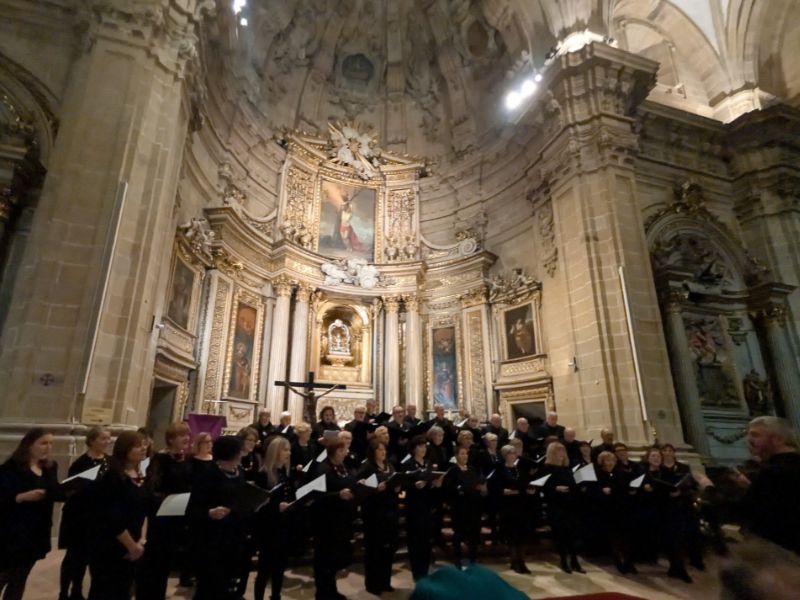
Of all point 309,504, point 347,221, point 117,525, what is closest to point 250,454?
point 309,504

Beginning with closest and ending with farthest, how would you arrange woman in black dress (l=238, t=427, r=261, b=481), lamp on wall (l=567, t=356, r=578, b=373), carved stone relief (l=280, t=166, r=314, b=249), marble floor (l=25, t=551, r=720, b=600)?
marble floor (l=25, t=551, r=720, b=600) < woman in black dress (l=238, t=427, r=261, b=481) < lamp on wall (l=567, t=356, r=578, b=373) < carved stone relief (l=280, t=166, r=314, b=249)

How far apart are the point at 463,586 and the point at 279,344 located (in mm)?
12193

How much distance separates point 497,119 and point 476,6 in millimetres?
3887

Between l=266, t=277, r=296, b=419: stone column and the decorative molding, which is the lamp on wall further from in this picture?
l=266, t=277, r=296, b=419: stone column

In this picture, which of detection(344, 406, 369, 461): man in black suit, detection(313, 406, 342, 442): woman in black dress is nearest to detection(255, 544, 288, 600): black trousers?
detection(344, 406, 369, 461): man in black suit

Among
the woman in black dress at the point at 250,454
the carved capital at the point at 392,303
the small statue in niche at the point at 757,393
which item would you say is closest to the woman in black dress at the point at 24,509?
the woman in black dress at the point at 250,454

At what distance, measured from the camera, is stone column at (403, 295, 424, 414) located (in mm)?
13242

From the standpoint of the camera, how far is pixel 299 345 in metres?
12.8

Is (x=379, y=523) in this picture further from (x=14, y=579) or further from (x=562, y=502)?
(x=14, y=579)

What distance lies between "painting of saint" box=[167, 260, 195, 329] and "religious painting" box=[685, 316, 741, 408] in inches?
439

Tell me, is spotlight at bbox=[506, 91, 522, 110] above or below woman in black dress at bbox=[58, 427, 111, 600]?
above

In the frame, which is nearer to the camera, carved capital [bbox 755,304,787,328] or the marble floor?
the marble floor

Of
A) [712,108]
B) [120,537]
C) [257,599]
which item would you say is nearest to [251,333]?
[257,599]

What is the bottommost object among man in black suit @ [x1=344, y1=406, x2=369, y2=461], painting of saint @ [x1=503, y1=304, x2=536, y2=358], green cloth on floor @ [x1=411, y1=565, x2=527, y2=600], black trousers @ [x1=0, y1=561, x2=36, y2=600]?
black trousers @ [x1=0, y1=561, x2=36, y2=600]
